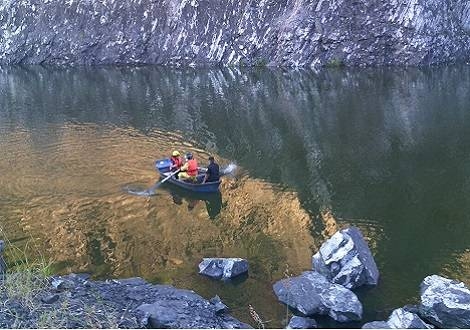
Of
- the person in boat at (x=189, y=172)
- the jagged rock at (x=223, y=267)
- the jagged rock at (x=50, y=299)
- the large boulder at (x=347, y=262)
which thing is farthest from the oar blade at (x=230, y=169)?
the jagged rock at (x=50, y=299)

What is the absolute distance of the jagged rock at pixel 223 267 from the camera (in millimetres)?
21375

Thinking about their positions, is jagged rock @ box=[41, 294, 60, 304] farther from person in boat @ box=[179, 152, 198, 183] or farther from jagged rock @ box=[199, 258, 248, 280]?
person in boat @ box=[179, 152, 198, 183]

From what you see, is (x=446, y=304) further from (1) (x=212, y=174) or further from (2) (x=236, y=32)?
(2) (x=236, y=32)

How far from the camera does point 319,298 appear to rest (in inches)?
747

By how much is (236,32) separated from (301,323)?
6726 cm

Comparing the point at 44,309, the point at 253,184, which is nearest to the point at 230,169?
the point at 253,184

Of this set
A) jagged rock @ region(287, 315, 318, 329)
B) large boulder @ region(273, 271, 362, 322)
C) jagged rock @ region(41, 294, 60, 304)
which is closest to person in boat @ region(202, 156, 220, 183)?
large boulder @ region(273, 271, 362, 322)

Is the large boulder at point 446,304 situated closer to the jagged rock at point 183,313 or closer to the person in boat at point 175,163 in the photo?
the jagged rock at point 183,313

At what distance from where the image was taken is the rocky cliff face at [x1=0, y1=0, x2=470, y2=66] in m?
73.5

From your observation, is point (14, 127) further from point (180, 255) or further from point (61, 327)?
point (61, 327)

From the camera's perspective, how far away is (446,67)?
234 ft

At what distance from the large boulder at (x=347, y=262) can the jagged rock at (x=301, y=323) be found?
2.61m

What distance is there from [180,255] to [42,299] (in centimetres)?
906

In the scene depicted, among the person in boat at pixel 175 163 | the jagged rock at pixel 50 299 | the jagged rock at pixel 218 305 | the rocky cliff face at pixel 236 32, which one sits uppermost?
the jagged rock at pixel 50 299
